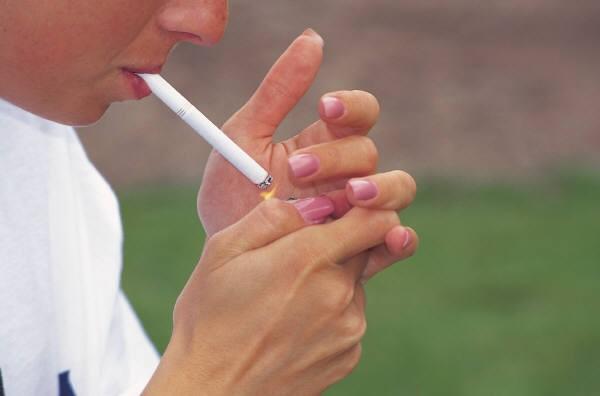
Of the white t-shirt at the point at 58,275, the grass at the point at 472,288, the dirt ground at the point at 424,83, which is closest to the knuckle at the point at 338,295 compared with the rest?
the white t-shirt at the point at 58,275

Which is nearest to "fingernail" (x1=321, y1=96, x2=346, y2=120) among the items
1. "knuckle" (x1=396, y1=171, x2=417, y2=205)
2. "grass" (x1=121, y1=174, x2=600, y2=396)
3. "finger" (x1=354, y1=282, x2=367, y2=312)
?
"knuckle" (x1=396, y1=171, x2=417, y2=205)

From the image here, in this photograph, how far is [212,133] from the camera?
61.8 inches

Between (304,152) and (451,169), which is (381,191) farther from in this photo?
(451,169)

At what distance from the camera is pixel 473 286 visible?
4.78 meters

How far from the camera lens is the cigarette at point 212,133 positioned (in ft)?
5.04

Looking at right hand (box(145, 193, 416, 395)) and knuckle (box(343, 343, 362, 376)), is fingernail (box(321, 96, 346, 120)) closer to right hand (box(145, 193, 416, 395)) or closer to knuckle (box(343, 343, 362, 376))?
right hand (box(145, 193, 416, 395))

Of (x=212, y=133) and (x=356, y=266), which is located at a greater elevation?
(x=212, y=133)

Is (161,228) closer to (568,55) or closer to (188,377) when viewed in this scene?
(568,55)

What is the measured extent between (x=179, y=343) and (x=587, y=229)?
155 inches

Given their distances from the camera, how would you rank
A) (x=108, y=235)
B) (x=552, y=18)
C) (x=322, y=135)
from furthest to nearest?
1. (x=552, y=18)
2. (x=108, y=235)
3. (x=322, y=135)

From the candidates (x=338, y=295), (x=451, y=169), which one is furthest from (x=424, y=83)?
(x=338, y=295)

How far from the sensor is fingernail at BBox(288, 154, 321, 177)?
59.9 inches

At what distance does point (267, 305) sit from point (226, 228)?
13 cm

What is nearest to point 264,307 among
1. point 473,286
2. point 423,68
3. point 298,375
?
point 298,375
